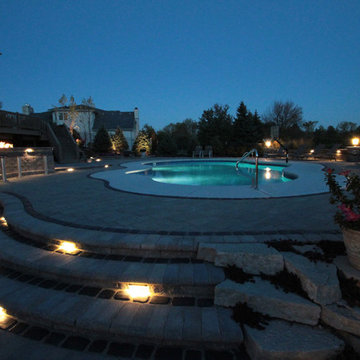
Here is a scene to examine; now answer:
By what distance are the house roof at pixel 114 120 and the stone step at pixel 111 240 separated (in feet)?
99.5

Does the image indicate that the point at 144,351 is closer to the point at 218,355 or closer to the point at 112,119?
the point at 218,355

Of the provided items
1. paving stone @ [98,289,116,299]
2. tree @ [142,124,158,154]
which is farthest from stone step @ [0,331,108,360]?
tree @ [142,124,158,154]

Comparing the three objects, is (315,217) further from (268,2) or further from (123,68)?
(123,68)

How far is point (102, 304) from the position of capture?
2062mm

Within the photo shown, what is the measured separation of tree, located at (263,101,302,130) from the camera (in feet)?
122

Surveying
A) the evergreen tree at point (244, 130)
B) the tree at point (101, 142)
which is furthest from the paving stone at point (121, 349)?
the evergreen tree at point (244, 130)

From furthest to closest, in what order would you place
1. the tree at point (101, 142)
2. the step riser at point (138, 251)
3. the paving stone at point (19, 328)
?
1. the tree at point (101, 142)
2. the step riser at point (138, 251)
3. the paving stone at point (19, 328)

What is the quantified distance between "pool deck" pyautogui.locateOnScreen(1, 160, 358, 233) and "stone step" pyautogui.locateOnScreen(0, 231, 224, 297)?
0.79 metres

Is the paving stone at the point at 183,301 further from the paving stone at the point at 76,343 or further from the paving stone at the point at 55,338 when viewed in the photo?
the paving stone at the point at 55,338

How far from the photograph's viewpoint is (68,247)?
295 cm

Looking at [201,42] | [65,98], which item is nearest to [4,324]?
[65,98]

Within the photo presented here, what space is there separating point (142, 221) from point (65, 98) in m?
28.4

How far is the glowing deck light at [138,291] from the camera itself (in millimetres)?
2195

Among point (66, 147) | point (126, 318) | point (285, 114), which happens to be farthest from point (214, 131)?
point (126, 318)
